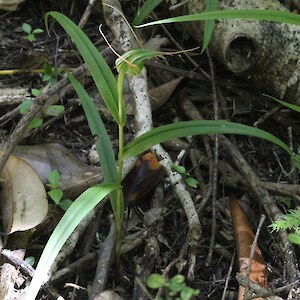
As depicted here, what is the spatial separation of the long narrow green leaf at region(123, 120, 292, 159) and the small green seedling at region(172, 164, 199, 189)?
1.04 ft

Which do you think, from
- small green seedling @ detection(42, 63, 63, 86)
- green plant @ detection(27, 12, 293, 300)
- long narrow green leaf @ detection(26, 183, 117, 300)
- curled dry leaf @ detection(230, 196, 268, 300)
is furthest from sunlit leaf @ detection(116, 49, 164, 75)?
small green seedling @ detection(42, 63, 63, 86)

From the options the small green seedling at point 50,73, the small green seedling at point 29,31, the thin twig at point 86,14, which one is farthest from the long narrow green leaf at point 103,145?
the small green seedling at point 29,31

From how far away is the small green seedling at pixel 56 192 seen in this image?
146cm

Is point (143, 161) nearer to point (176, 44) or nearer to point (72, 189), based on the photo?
point (72, 189)

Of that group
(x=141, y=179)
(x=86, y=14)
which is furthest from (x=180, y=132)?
(x=86, y=14)

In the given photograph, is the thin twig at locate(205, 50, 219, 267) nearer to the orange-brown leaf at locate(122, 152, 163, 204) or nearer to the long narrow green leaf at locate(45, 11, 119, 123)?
the orange-brown leaf at locate(122, 152, 163, 204)

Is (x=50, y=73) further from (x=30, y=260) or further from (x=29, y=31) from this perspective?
(x=30, y=260)

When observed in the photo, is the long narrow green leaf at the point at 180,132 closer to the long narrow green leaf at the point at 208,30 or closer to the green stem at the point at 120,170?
the green stem at the point at 120,170

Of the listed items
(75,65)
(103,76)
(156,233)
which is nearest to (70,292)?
(156,233)

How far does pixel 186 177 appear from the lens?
160cm

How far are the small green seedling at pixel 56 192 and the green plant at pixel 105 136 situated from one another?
20 centimetres

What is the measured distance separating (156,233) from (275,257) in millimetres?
317

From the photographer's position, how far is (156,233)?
1.47 m

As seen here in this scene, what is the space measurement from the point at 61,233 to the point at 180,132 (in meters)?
0.35
